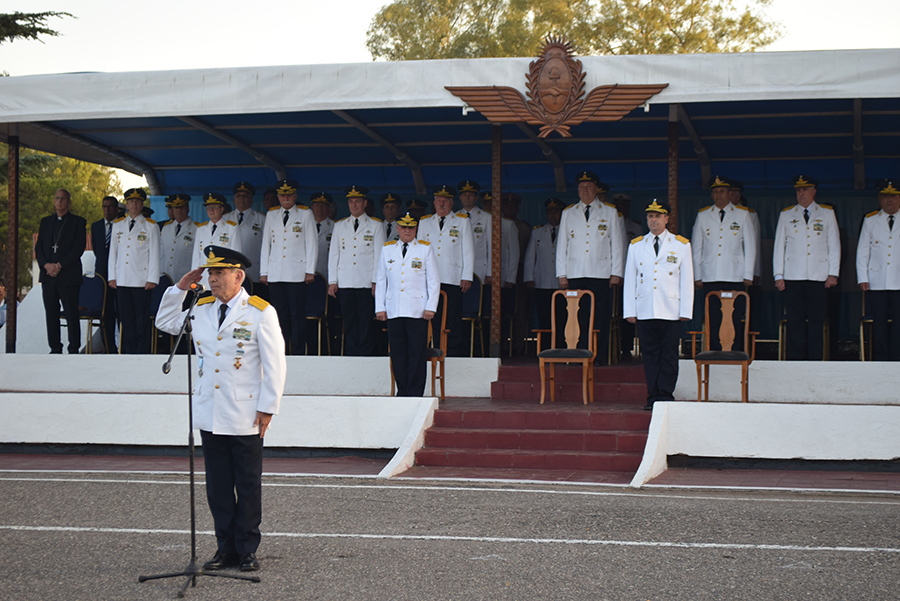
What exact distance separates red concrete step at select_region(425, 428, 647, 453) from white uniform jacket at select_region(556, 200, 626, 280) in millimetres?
2172

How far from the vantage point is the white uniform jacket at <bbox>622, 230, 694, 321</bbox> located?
327 inches

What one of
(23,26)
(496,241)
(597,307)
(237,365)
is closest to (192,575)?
(237,365)

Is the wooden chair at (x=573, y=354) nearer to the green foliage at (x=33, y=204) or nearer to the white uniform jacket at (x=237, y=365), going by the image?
the white uniform jacket at (x=237, y=365)

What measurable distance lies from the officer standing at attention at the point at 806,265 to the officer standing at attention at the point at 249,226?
5.83 m

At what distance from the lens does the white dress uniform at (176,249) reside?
11758mm

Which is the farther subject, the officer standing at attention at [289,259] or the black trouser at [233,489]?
the officer standing at attention at [289,259]

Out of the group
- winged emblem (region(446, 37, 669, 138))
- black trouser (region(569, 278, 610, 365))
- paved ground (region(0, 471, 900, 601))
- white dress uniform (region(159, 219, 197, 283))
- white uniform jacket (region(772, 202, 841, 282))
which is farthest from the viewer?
white dress uniform (region(159, 219, 197, 283))

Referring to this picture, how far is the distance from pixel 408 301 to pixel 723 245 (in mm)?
3323

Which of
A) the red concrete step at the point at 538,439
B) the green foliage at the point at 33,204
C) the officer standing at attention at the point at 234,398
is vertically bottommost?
the red concrete step at the point at 538,439

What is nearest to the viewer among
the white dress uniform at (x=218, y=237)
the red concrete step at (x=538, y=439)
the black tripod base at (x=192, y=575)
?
the black tripod base at (x=192, y=575)

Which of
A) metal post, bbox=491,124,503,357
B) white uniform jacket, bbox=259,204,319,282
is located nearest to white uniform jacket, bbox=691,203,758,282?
metal post, bbox=491,124,503,357

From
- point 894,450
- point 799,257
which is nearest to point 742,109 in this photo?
point 799,257

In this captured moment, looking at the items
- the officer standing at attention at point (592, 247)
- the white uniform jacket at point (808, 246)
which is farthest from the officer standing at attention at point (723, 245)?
the officer standing at attention at point (592, 247)

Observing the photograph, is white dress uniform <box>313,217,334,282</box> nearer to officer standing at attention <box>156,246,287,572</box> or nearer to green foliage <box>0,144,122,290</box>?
officer standing at attention <box>156,246,287,572</box>
